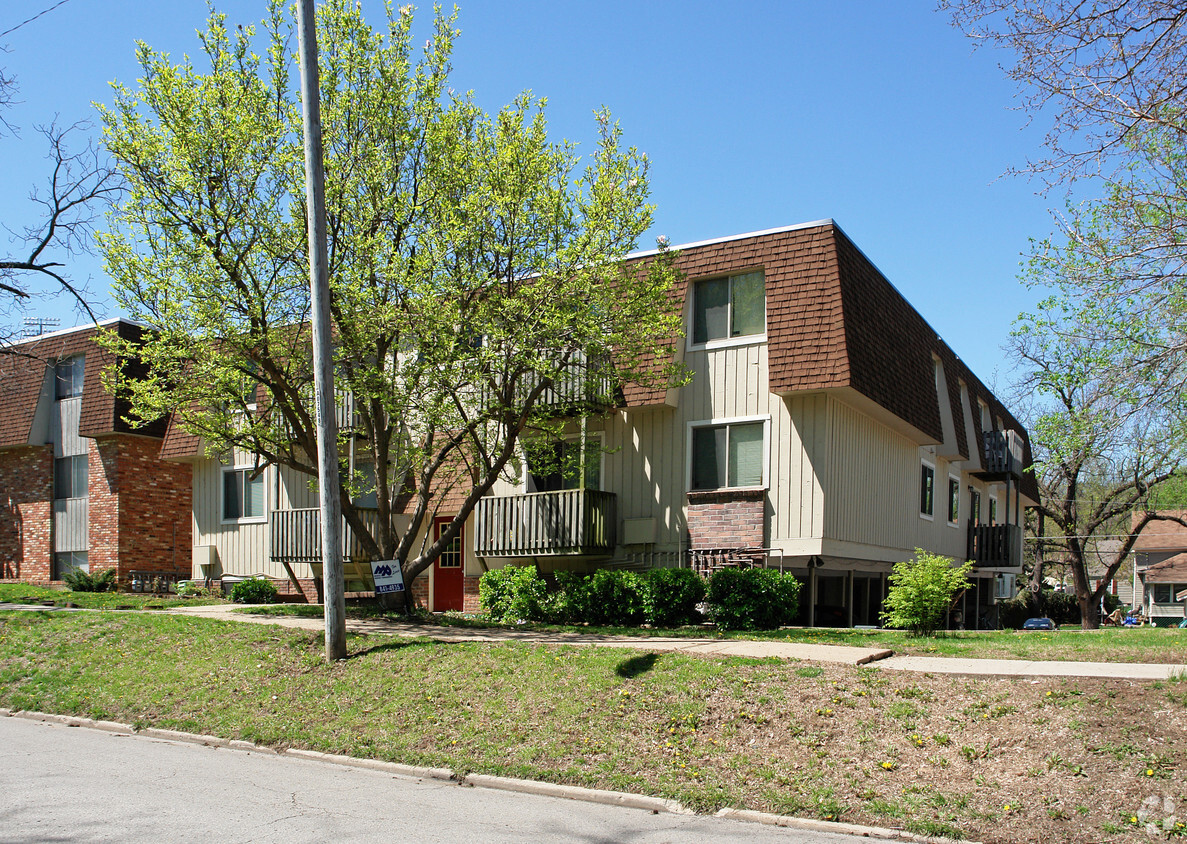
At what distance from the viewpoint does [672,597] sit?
1623cm

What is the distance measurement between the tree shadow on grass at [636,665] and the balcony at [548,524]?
283 inches

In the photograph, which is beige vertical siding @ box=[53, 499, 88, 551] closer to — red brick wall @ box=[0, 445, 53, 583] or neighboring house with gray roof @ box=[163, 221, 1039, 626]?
red brick wall @ box=[0, 445, 53, 583]

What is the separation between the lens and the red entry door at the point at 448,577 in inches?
891

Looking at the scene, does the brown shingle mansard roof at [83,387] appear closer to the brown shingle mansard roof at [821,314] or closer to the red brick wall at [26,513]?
the red brick wall at [26,513]

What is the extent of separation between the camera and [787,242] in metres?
18.4

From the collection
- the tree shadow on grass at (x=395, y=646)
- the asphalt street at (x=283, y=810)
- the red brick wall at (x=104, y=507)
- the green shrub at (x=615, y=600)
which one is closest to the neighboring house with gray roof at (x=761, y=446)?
the green shrub at (x=615, y=600)

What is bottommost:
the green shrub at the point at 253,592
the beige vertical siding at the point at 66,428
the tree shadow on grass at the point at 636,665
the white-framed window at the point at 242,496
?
the green shrub at the point at 253,592

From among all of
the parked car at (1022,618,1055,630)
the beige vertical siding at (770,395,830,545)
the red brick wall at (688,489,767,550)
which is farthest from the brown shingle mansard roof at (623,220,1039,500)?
the parked car at (1022,618,1055,630)

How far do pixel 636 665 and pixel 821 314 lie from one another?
869 cm

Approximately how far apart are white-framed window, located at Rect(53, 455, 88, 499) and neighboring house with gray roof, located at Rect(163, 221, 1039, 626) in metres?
14.2

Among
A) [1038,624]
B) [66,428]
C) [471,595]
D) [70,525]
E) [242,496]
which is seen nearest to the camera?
[471,595]

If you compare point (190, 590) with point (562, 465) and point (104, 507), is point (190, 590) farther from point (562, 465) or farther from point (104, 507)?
point (562, 465)

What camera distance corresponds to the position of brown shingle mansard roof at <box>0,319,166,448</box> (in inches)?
1101

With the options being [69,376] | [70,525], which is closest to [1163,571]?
[70,525]
